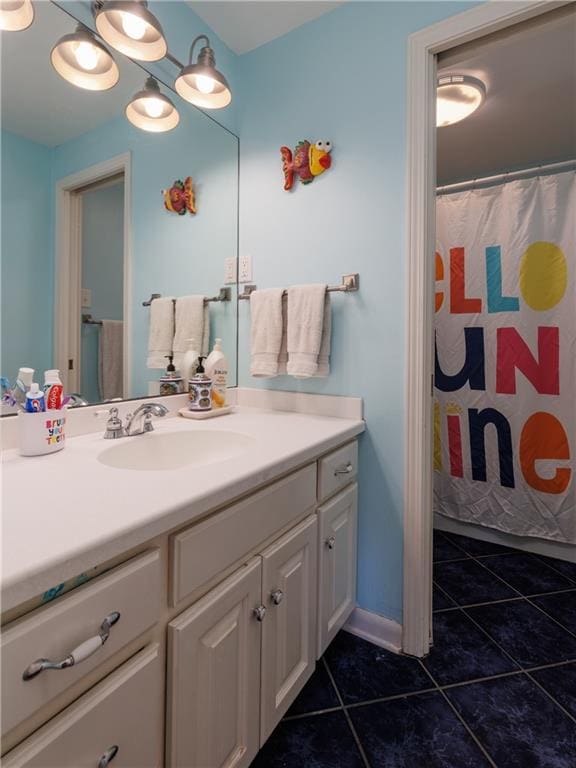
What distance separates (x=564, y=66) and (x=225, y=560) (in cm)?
224

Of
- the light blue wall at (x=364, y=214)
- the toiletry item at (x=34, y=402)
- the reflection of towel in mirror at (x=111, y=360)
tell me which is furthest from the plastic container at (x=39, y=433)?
the light blue wall at (x=364, y=214)

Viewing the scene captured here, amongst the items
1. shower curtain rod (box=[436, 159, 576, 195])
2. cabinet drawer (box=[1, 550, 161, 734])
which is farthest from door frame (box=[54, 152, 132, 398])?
shower curtain rod (box=[436, 159, 576, 195])

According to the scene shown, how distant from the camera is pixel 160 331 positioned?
137 centimetres

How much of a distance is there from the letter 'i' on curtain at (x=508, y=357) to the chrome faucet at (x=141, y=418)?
1.65 meters

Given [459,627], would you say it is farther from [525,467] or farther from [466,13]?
[466,13]

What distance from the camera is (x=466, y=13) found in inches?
45.1

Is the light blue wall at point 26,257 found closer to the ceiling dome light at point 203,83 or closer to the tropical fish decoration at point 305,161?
the ceiling dome light at point 203,83

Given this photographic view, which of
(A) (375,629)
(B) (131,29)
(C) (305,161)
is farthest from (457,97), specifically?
(A) (375,629)

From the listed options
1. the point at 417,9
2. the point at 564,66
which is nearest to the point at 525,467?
the point at 564,66

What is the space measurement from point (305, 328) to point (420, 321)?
Result: 0.39 meters

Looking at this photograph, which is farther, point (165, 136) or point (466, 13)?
point (165, 136)

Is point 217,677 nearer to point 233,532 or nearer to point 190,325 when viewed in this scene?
point 233,532

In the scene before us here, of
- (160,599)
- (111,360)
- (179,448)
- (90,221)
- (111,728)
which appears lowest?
(111,728)

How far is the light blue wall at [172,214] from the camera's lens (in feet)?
3.89
